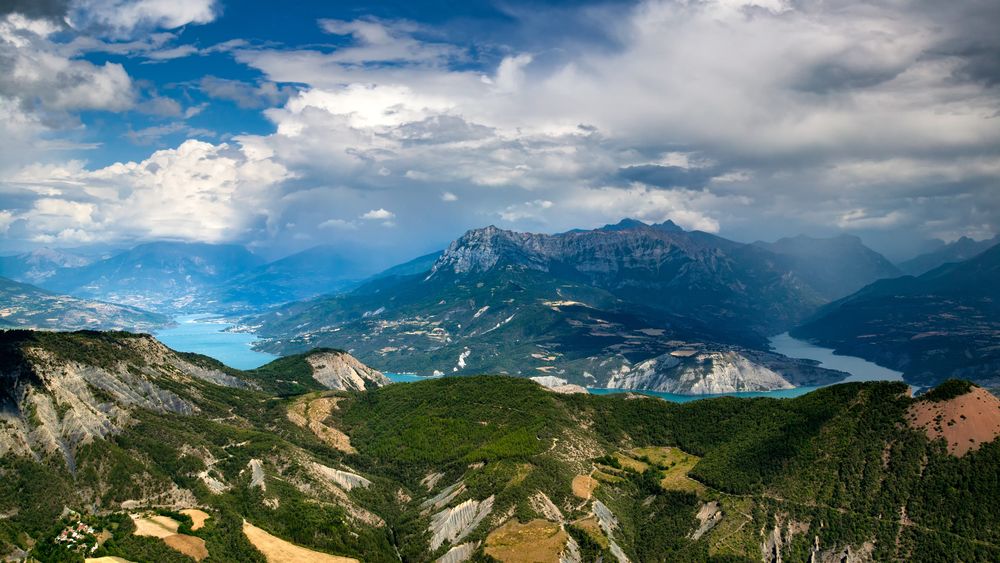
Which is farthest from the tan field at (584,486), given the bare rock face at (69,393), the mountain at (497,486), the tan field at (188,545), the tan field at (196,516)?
the bare rock face at (69,393)

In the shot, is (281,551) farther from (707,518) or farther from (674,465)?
(674,465)

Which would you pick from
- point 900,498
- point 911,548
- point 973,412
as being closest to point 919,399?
point 973,412

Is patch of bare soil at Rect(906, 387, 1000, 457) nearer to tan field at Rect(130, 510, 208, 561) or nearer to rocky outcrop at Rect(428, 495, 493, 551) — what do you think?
rocky outcrop at Rect(428, 495, 493, 551)

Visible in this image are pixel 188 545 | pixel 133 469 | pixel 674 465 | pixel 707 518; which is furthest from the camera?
pixel 674 465

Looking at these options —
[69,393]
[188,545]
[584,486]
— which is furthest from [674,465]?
[69,393]

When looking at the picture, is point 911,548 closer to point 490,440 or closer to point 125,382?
point 490,440

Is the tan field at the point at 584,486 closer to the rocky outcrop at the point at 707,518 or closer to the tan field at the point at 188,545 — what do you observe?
the rocky outcrop at the point at 707,518

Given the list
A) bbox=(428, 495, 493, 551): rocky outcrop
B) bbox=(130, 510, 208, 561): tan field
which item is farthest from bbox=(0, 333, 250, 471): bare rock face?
bbox=(428, 495, 493, 551): rocky outcrop
